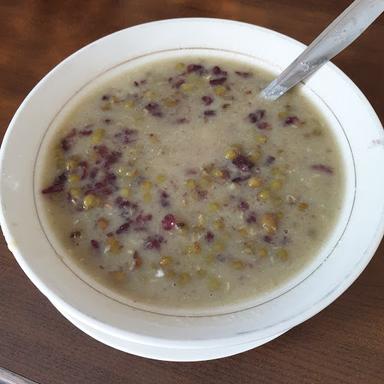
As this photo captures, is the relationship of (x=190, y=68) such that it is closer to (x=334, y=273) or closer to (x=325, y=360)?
(x=334, y=273)

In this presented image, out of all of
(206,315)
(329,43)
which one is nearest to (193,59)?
(329,43)

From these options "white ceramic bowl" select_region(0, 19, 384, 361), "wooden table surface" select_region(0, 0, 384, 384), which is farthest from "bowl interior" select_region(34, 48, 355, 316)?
"wooden table surface" select_region(0, 0, 384, 384)

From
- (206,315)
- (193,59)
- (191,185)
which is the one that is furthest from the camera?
(193,59)

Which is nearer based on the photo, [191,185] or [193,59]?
[191,185]

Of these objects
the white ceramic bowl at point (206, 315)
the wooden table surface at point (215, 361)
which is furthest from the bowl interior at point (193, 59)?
the wooden table surface at point (215, 361)

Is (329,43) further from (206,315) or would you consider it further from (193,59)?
(206,315)

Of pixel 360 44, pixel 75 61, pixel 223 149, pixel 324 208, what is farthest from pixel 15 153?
pixel 360 44
